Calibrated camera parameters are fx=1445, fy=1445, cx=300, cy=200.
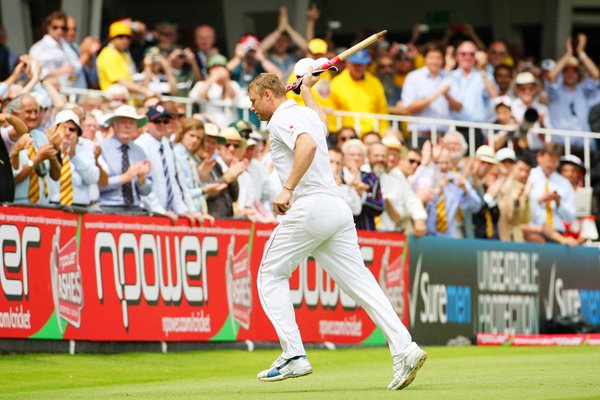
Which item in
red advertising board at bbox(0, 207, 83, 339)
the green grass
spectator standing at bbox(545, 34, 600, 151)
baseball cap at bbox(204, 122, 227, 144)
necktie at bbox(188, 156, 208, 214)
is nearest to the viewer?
the green grass

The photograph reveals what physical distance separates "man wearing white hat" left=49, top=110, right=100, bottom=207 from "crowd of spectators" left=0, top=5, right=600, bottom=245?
0.05 feet

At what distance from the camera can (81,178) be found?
49.8 feet

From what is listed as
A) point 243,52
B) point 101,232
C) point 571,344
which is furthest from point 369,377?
point 243,52

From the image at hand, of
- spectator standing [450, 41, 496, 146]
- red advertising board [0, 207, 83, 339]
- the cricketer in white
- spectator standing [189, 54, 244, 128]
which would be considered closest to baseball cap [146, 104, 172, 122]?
red advertising board [0, 207, 83, 339]

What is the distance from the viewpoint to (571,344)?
1931 cm

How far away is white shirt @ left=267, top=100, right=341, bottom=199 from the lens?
10883 millimetres

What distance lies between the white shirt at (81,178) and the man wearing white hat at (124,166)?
328 millimetres

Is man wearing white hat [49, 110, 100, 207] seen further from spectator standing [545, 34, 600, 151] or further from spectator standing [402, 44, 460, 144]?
spectator standing [545, 34, 600, 151]

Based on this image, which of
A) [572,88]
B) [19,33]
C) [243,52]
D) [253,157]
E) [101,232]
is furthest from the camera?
[572,88]

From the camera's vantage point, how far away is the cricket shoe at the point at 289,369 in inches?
433

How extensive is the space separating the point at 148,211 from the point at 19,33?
8558 millimetres

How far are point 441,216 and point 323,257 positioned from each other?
888cm

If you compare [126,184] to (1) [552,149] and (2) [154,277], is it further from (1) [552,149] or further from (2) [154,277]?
(1) [552,149]

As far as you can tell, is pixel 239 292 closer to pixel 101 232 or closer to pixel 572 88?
pixel 101 232
